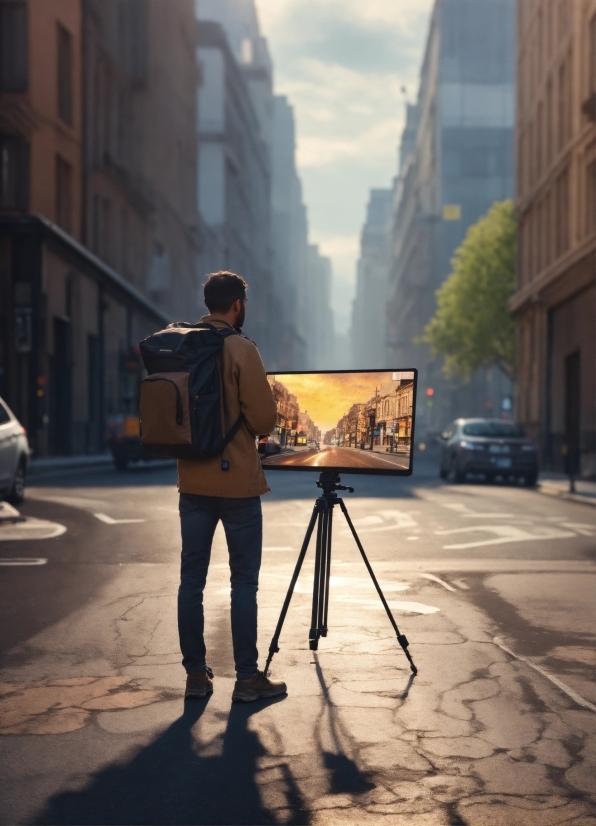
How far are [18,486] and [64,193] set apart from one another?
25.8 meters

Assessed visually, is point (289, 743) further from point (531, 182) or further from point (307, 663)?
point (531, 182)

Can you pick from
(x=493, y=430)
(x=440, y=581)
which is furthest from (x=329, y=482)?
(x=493, y=430)

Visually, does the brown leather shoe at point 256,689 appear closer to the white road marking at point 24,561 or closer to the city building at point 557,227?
the white road marking at point 24,561

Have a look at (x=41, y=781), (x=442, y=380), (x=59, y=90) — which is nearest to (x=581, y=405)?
(x=59, y=90)

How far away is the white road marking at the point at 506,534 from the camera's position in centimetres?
1298

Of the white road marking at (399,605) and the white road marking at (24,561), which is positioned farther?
the white road marking at (24,561)

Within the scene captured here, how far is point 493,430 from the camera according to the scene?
2634 cm

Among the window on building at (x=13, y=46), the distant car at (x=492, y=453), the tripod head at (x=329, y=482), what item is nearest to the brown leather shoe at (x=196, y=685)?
the tripod head at (x=329, y=482)

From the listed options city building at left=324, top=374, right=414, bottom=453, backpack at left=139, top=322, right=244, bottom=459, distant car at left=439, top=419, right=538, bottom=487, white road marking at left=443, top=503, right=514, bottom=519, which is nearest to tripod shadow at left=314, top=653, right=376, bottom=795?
backpack at left=139, top=322, right=244, bottom=459

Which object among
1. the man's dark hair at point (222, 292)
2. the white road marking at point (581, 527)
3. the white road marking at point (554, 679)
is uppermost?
the man's dark hair at point (222, 292)

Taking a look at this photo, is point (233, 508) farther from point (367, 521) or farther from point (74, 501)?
point (74, 501)

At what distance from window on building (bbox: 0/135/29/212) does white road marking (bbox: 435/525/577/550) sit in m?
25.5

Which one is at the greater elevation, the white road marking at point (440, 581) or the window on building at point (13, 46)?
the window on building at point (13, 46)

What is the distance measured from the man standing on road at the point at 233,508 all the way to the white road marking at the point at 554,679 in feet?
4.64
